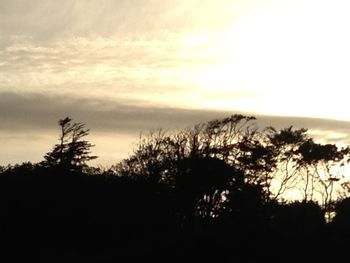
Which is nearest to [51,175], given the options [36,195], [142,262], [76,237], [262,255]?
[36,195]

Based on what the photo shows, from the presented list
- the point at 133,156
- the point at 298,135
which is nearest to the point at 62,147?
the point at 133,156

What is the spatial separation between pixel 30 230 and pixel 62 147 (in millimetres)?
17770

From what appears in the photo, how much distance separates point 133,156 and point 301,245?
23807 millimetres

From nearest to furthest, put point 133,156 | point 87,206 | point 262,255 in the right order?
point 262,255 < point 87,206 < point 133,156

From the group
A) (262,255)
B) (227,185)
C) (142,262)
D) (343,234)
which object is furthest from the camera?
(227,185)

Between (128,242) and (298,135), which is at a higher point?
(298,135)

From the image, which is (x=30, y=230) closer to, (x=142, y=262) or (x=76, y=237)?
(x=76, y=237)

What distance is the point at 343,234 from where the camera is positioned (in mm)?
42844

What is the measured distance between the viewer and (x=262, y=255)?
34281mm

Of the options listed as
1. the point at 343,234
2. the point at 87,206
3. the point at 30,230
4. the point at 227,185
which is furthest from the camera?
the point at 227,185

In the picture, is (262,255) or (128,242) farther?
(128,242)

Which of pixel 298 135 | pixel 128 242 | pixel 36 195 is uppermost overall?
pixel 298 135

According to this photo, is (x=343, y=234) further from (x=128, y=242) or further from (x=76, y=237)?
(x=76, y=237)

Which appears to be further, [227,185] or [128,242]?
[227,185]
